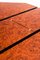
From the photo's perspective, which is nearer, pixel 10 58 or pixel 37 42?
pixel 10 58

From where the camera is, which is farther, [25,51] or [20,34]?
[20,34]

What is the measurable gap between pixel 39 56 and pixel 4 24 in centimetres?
55

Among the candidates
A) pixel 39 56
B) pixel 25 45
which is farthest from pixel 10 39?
pixel 39 56

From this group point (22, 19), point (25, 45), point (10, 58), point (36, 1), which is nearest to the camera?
point (10, 58)

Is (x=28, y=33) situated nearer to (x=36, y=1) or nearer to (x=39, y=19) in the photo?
(x=39, y=19)

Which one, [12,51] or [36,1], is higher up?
[12,51]

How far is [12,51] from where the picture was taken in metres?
0.94

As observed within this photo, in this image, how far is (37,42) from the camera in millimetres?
1055

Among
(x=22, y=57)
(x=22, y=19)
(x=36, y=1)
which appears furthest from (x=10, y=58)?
(x=36, y=1)

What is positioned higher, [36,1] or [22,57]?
[22,57]

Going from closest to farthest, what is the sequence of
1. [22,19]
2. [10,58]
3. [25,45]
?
1. [10,58]
2. [25,45]
3. [22,19]

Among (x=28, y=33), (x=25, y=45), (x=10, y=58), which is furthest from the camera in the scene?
(x=28, y=33)

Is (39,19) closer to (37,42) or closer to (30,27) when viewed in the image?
(30,27)

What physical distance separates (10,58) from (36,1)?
177cm
